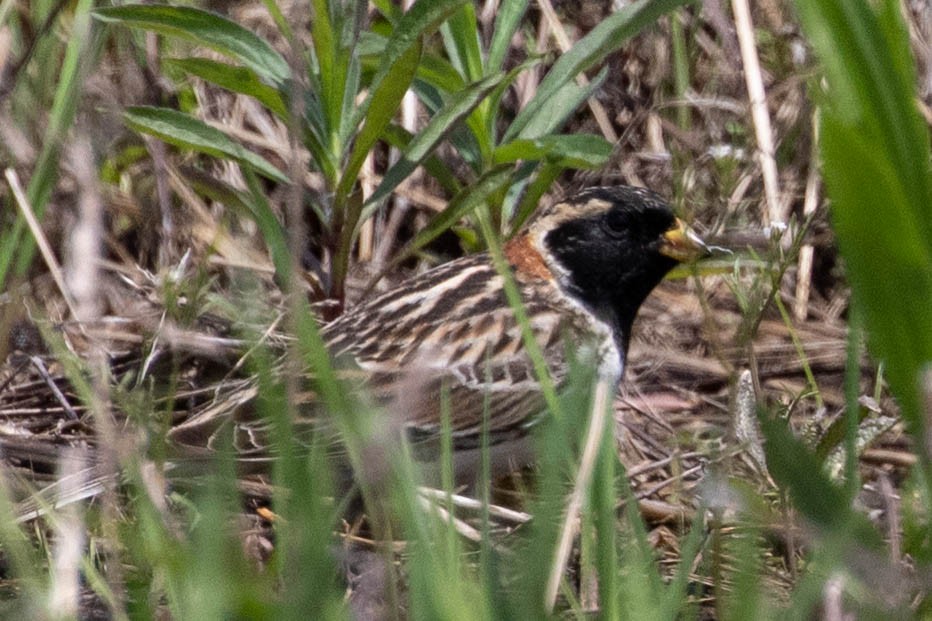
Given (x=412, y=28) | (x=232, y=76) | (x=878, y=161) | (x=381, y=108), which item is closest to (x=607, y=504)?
(x=878, y=161)

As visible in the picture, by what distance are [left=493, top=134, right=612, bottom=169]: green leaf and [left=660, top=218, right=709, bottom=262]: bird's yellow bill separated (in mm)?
251

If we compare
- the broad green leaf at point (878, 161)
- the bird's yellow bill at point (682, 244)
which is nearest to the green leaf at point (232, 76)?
the bird's yellow bill at point (682, 244)

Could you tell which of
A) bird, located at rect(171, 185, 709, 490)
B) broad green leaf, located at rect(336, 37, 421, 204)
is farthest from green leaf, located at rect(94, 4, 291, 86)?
bird, located at rect(171, 185, 709, 490)

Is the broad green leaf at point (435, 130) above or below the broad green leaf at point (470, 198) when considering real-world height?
above

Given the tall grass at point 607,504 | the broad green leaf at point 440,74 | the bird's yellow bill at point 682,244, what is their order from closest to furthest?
the tall grass at point 607,504, the bird's yellow bill at point 682,244, the broad green leaf at point 440,74

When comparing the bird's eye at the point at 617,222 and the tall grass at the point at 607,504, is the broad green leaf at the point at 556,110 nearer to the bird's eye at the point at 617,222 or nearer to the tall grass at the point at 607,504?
the bird's eye at the point at 617,222

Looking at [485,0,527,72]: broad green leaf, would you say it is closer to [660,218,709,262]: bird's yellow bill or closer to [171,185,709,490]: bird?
[171,185,709,490]: bird

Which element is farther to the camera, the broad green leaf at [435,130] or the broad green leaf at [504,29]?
the broad green leaf at [504,29]

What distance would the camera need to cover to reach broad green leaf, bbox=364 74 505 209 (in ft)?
11.8

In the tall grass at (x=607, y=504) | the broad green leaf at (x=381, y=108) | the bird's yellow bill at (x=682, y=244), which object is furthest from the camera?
the bird's yellow bill at (x=682, y=244)

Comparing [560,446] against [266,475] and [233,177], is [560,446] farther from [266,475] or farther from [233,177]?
[233,177]

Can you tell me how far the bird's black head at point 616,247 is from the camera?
3711 millimetres

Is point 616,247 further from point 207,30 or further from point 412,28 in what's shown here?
point 207,30

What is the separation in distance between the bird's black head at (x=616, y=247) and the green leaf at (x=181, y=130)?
83 centimetres
